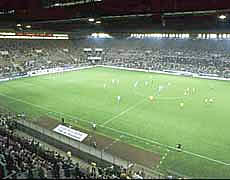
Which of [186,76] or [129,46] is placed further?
[129,46]

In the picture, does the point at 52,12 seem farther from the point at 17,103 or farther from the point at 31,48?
the point at 31,48

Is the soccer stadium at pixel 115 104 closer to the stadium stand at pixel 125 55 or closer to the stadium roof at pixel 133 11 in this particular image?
the stadium roof at pixel 133 11

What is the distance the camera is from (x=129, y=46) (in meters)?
71.8

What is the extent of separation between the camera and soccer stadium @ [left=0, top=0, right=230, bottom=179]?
1039cm

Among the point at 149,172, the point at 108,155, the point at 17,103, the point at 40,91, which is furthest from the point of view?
the point at 40,91

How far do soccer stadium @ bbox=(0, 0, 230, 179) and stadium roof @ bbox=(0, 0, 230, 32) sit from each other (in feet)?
0.12

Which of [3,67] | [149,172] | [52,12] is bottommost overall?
[149,172]

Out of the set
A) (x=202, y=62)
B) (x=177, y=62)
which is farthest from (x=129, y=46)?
(x=202, y=62)

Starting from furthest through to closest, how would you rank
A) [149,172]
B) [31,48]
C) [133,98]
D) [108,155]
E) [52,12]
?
[31,48] → [133,98] → [108,155] → [149,172] → [52,12]

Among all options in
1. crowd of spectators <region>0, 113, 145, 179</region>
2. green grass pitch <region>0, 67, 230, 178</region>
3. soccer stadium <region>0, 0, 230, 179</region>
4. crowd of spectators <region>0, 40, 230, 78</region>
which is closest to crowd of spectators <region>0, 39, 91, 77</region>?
crowd of spectators <region>0, 40, 230, 78</region>

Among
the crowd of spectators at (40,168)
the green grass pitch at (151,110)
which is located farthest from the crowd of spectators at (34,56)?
the crowd of spectators at (40,168)

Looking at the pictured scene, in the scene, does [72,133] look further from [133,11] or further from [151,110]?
[133,11]

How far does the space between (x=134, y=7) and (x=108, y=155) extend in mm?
10340

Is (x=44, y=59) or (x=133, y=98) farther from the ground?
(x=44, y=59)
